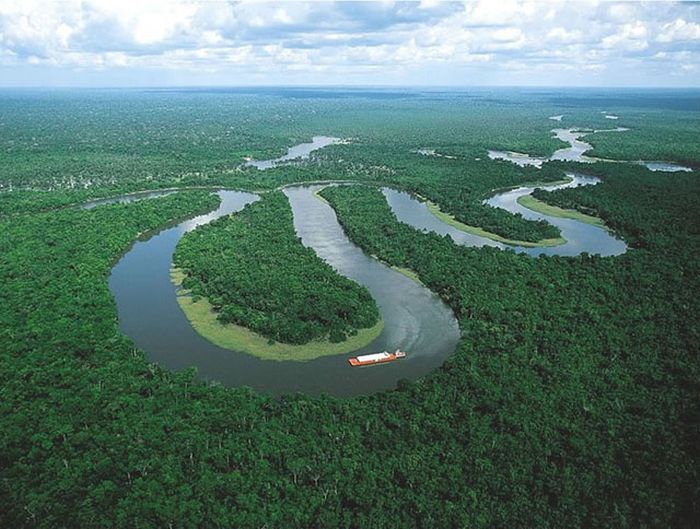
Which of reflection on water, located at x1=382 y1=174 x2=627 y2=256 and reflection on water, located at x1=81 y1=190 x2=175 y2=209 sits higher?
reflection on water, located at x1=382 y1=174 x2=627 y2=256

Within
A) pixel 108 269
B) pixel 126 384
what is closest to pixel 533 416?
pixel 126 384

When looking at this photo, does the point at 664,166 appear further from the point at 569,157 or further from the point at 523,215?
the point at 523,215

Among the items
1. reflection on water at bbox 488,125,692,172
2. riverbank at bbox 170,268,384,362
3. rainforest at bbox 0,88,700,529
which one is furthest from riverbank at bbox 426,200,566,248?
reflection on water at bbox 488,125,692,172

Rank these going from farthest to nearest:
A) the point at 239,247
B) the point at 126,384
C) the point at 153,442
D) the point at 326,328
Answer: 1. the point at 239,247
2. the point at 326,328
3. the point at 126,384
4. the point at 153,442

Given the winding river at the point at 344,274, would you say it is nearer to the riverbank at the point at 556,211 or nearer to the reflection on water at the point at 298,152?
the riverbank at the point at 556,211

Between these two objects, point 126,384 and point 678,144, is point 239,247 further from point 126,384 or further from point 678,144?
point 678,144

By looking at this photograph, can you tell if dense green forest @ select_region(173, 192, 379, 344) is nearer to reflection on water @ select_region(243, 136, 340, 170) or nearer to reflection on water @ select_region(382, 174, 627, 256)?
reflection on water @ select_region(382, 174, 627, 256)
